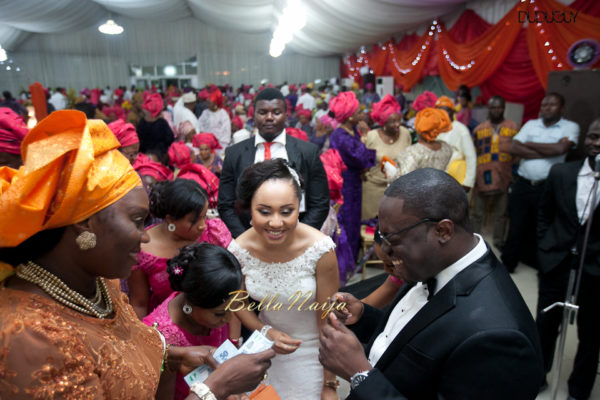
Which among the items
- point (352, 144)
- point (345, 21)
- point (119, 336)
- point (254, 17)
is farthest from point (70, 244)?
point (254, 17)

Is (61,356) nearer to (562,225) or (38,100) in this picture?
(562,225)

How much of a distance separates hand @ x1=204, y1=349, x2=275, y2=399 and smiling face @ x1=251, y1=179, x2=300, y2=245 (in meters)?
0.63

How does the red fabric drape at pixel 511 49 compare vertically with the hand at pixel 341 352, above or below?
above

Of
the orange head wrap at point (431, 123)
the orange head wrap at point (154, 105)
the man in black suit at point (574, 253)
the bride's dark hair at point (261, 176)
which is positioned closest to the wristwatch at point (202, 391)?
the bride's dark hair at point (261, 176)

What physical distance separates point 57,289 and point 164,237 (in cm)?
117

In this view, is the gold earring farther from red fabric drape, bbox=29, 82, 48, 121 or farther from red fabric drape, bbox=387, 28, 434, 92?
red fabric drape, bbox=387, 28, 434, 92

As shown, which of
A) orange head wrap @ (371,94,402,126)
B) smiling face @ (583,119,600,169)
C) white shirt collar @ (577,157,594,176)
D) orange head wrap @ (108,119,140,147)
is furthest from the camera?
orange head wrap @ (371,94,402,126)

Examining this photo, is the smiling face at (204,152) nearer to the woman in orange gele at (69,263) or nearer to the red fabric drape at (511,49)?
the woman in orange gele at (69,263)

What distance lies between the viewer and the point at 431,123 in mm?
3891

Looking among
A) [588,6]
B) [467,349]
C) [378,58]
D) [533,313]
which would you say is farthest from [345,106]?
[378,58]

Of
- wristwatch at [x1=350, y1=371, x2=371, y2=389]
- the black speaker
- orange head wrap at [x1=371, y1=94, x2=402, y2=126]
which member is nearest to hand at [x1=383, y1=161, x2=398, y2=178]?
orange head wrap at [x1=371, y1=94, x2=402, y2=126]

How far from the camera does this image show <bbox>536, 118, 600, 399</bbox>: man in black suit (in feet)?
8.71

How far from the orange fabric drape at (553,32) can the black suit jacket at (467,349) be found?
492 cm

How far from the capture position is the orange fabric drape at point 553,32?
15.5ft
